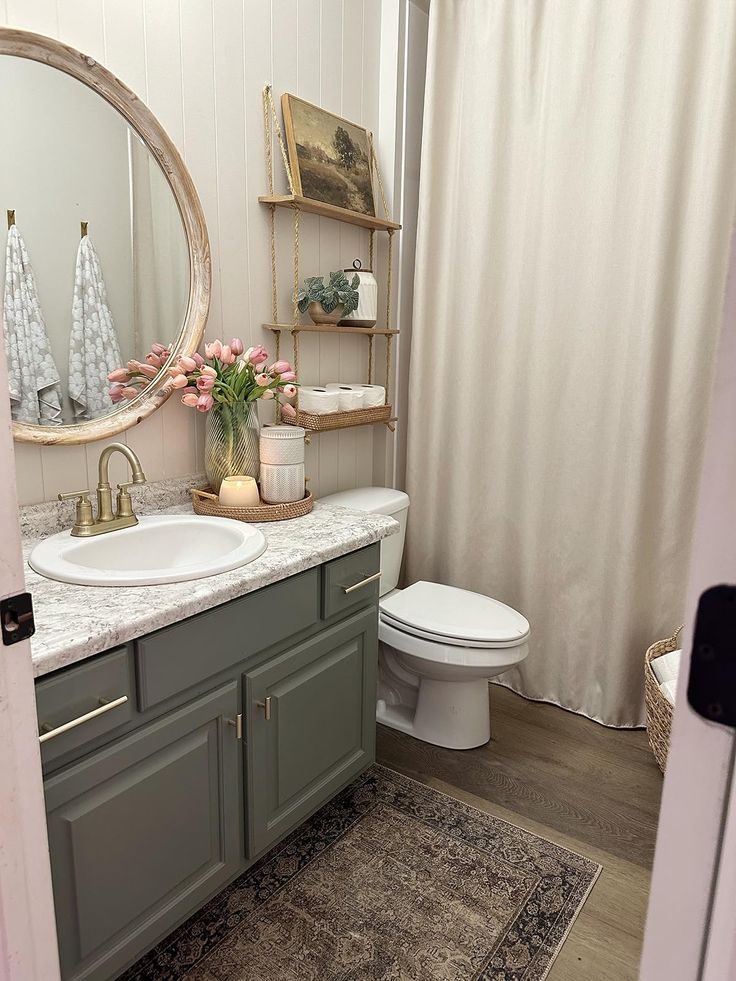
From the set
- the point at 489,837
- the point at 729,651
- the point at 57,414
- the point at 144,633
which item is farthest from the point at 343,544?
the point at 729,651

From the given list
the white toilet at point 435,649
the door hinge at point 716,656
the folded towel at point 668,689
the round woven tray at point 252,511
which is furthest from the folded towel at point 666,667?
the door hinge at point 716,656

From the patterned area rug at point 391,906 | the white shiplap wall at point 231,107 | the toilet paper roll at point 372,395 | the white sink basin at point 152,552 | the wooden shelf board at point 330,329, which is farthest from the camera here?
the toilet paper roll at point 372,395

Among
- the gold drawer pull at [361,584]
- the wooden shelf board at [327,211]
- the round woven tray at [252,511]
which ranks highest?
the wooden shelf board at [327,211]

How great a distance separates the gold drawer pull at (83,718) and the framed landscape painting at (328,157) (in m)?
1.54

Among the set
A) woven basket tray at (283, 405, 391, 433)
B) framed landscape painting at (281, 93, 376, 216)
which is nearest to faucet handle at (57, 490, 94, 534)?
woven basket tray at (283, 405, 391, 433)

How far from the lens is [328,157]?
2.30 metres

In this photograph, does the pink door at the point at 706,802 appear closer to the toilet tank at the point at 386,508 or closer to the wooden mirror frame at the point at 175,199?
the wooden mirror frame at the point at 175,199

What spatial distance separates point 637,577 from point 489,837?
963 mm

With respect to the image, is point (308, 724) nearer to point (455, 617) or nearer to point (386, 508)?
point (455, 617)

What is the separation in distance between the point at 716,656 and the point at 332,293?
197 centimetres

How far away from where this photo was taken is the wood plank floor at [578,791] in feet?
5.39

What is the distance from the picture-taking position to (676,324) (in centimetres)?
223

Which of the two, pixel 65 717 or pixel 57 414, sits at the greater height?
pixel 57 414

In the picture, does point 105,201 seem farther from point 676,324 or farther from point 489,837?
point 489,837
